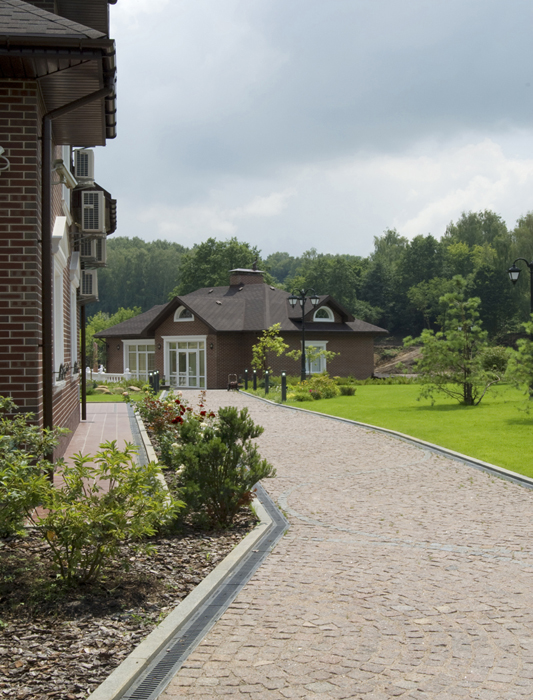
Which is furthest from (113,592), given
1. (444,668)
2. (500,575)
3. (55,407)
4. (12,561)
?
(55,407)

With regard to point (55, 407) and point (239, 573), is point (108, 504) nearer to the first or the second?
point (239, 573)

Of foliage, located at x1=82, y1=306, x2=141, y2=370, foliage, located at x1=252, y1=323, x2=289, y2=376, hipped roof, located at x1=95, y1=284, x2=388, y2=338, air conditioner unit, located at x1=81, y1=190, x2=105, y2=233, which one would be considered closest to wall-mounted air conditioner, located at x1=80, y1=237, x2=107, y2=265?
air conditioner unit, located at x1=81, y1=190, x2=105, y2=233

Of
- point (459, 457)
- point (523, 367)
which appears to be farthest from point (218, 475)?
point (523, 367)

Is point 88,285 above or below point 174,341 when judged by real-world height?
above

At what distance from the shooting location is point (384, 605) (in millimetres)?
4805

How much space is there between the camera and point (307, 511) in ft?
26.0

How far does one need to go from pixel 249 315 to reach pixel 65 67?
32786 millimetres

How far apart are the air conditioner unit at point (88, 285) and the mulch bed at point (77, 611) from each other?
40.6 ft

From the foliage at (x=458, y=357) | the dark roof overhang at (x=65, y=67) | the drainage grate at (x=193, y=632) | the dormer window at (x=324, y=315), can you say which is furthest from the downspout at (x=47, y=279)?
the dormer window at (x=324, y=315)

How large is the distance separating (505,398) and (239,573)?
21.7 meters

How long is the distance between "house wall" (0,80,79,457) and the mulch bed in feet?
6.78

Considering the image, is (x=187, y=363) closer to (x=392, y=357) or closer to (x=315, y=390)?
(x=315, y=390)

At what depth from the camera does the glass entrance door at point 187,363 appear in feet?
125

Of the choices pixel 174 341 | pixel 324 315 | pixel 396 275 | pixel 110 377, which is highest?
pixel 396 275
